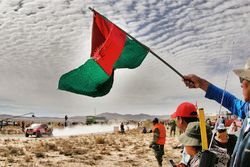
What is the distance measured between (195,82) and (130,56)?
5.14 feet

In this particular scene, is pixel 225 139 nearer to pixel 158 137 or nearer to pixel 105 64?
pixel 105 64

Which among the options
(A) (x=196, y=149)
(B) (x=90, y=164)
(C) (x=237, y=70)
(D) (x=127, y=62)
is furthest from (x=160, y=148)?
(C) (x=237, y=70)

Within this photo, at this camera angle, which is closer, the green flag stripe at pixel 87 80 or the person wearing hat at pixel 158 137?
the green flag stripe at pixel 87 80

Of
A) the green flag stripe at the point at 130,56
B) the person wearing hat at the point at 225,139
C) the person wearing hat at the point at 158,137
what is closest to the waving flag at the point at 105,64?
the green flag stripe at the point at 130,56

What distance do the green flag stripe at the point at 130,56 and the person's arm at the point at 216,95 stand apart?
4.28 feet

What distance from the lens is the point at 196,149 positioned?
3.34 meters

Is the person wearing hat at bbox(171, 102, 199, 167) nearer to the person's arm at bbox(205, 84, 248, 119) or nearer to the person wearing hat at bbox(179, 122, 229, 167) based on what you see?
the person's arm at bbox(205, 84, 248, 119)

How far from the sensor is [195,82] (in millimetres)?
4035

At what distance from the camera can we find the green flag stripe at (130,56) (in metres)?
5.27

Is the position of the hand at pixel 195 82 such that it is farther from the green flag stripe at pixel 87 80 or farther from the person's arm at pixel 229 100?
the green flag stripe at pixel 87 80

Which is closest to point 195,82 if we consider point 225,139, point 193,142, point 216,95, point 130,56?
point 216,95

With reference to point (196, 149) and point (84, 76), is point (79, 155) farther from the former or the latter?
point (196, 149)

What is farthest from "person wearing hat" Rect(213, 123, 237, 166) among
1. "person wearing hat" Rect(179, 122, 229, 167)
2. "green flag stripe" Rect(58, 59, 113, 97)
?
"person wearing hat" Rect(179, 122, 229, 167)

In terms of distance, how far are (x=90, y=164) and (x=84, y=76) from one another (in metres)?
12.0
